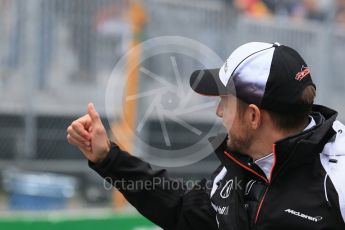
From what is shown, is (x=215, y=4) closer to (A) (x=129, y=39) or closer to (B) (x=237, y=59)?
(A) (x=129, y=39)

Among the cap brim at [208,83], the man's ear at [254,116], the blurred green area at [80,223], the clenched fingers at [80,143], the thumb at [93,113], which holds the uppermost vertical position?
the cap brim at [208,83]

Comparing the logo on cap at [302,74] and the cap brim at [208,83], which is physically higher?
the logo on cap at [302,74]

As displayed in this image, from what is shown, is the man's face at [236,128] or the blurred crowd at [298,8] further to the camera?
the blurred crowd at [298,8]

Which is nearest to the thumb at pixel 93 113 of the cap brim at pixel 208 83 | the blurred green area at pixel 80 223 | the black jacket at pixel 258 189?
the black jacket at pixel 258 189

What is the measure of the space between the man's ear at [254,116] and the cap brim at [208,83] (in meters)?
0.11

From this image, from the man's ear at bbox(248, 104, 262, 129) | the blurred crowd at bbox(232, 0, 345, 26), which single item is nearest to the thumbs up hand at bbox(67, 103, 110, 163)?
the man's ear at bbox(248, 104, 262, 129)

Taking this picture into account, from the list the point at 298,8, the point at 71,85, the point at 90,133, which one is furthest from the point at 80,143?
the point at 298,8

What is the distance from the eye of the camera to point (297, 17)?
7.10m

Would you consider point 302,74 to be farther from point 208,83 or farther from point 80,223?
point 80,223

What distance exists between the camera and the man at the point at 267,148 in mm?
2021

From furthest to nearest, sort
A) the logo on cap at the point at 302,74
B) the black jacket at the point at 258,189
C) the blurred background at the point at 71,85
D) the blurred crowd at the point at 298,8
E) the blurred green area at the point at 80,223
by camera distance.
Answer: the blurred crowd at the point at 298,8
the blurred background at the point at 71,85
the blurred green area at the point at 80,223
the logo on cap at the point at 302,74
the black jacket at the point at 258,189

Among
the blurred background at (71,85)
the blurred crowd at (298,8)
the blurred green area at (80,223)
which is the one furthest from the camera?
the blurred crowd at (298,8)

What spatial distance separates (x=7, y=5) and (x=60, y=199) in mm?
1791

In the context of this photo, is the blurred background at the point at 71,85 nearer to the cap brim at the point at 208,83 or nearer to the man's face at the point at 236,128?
the cap brim at the point at 208,83
